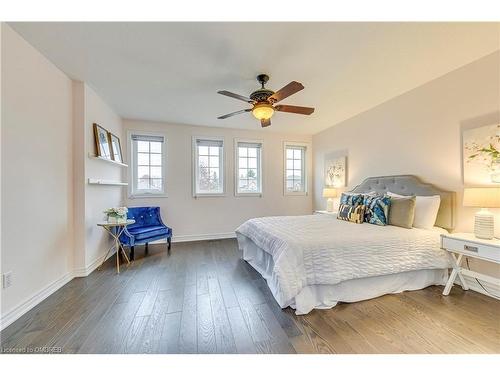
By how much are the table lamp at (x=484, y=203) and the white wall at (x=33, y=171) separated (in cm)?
421

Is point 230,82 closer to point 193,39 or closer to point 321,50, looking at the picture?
point 193,39

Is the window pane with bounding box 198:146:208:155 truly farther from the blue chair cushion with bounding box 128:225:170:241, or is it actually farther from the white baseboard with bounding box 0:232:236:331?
the white baseboard with bounding box 0:232:236:331

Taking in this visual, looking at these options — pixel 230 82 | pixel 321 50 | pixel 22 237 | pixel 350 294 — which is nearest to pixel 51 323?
pixel 22 237

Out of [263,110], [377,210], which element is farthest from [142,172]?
[377,210]

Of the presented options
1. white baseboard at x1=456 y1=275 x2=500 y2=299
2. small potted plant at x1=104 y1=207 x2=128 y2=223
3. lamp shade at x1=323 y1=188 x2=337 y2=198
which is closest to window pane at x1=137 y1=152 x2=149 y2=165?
small potted plant at x1=104 y1=207 x2=128 y2=223

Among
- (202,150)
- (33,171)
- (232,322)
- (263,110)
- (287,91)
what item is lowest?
(232,322)

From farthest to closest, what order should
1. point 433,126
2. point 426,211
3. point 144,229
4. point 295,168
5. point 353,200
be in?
point 295,168, point 144,229, point 353,200, point 433,126, point 426,211

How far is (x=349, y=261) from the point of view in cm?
205

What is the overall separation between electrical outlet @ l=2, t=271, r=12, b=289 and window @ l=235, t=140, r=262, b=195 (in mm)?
3523

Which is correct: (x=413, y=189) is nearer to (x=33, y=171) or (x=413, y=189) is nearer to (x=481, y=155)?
(x=481, y=155)

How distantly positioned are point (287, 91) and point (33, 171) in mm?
2626

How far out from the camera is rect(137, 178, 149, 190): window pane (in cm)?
425

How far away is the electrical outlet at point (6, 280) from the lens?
67.3 inches

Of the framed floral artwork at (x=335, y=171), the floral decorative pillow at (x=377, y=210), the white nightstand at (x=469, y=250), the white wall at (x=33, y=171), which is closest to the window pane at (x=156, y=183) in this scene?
A: the white wall at (x=33, y=171)
